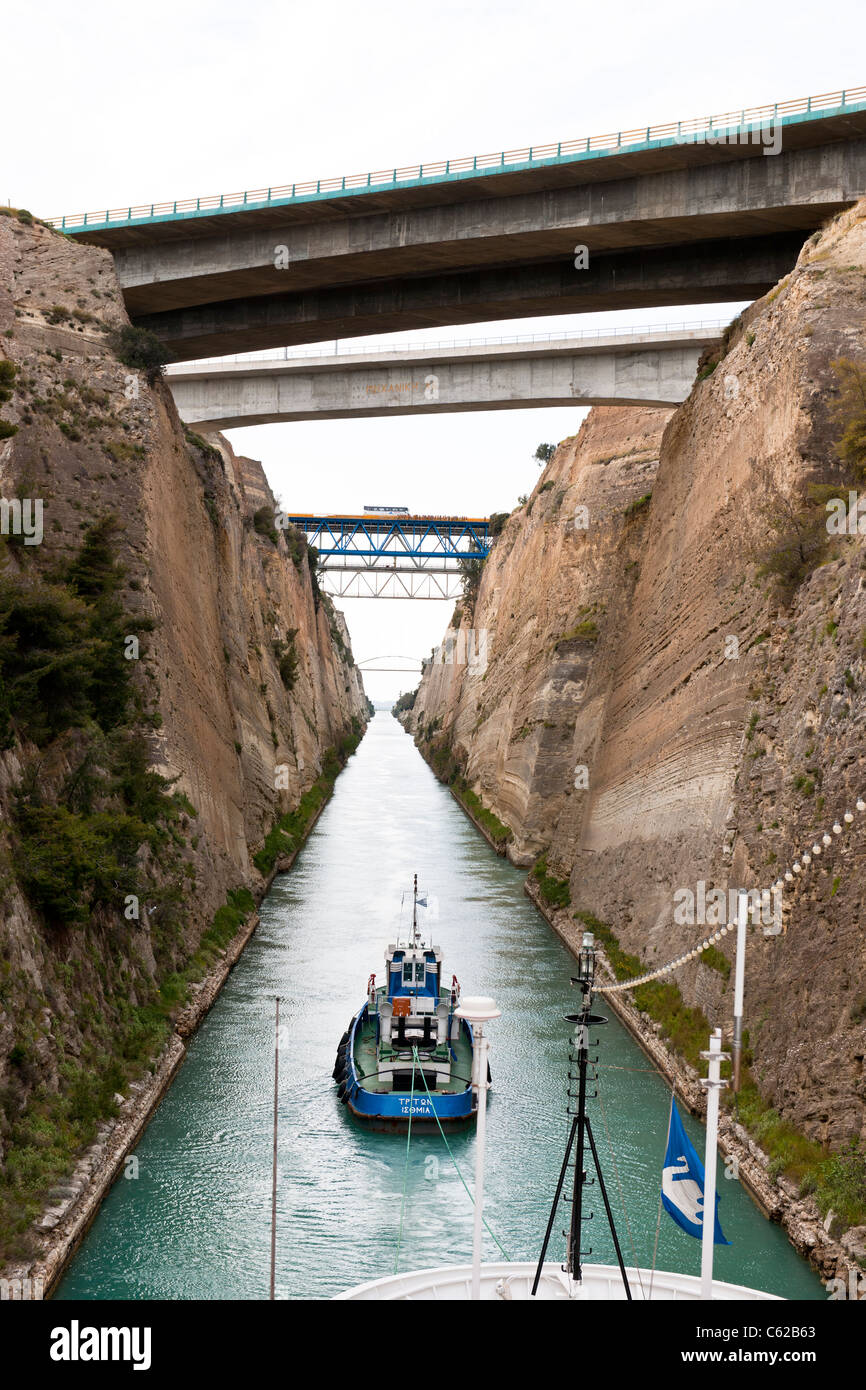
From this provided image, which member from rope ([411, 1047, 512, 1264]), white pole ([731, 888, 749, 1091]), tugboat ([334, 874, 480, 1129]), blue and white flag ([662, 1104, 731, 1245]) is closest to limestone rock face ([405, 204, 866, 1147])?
white pole ([731, 888, 749, 1091])

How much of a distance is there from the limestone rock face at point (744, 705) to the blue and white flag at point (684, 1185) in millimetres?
2865

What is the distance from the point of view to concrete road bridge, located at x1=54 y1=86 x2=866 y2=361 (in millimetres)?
30000

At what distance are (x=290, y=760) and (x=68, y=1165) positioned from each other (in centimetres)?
3695

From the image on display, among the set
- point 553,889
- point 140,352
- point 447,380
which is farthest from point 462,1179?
point 447,380

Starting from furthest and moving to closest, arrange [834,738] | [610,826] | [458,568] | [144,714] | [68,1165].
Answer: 1. [458,568]
2. [610,826]
3. [144,714]
4. [834,738]
5. [68,1165]

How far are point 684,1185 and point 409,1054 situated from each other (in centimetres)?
970

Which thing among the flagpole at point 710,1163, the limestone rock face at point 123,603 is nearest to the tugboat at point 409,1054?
the limestone rock face at point 123,603

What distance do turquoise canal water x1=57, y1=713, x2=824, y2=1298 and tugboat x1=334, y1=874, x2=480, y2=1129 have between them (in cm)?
36

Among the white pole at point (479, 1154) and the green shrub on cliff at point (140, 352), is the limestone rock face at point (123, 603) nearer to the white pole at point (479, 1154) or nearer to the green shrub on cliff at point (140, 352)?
the green shrub on cliff at point (140, 352)

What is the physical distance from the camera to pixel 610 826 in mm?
29703

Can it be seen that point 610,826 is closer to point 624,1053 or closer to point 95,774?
point 624,1053

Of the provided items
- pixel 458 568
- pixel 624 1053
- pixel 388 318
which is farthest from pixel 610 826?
pixel 458 568

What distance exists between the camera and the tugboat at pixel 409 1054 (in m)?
18.8

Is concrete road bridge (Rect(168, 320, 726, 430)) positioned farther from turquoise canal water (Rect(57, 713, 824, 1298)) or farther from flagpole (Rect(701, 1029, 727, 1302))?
flagpole (Rect(701, 1029, 727, 1302))
